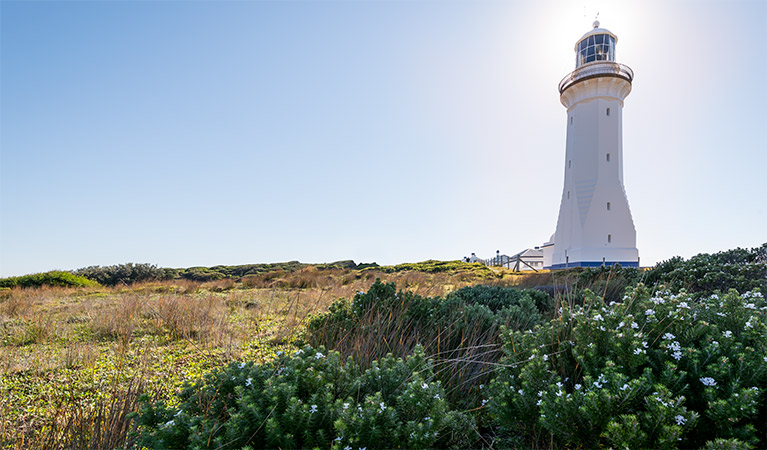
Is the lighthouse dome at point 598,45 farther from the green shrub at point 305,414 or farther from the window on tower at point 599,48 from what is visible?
the green shrub at point 305,414

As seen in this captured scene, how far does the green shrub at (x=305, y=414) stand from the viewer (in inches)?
68.3

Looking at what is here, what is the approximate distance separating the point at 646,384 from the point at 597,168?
72.5 feet

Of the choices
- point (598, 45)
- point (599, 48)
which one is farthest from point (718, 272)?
point (598, 45)

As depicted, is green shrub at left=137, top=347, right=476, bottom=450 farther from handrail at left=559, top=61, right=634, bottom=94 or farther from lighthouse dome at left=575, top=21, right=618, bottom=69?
lighthouse dome at left=575, top=21, right=618, bottom=69

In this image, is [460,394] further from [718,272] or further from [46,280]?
[46,280]

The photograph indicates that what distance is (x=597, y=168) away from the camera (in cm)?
2097

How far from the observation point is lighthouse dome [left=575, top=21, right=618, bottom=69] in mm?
22406

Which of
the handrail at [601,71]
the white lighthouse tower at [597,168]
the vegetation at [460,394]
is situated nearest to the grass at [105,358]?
the vegetation at [460,394]

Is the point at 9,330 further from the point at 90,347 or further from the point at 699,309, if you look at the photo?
the point at 699,309

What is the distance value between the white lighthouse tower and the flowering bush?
20.2m

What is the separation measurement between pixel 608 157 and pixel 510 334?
73.1 feet

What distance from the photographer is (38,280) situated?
645 inches

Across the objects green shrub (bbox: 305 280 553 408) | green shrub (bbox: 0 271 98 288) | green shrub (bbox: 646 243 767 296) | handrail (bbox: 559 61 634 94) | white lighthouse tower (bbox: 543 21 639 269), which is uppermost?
handrail (bbox: 559 61 634 94)

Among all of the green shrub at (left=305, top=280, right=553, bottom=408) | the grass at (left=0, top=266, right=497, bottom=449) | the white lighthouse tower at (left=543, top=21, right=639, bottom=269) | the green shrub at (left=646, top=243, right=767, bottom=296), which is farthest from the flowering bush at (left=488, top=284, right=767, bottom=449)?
the white lighthouse tower at (left=543, top=21, right=639, bottom=269)
